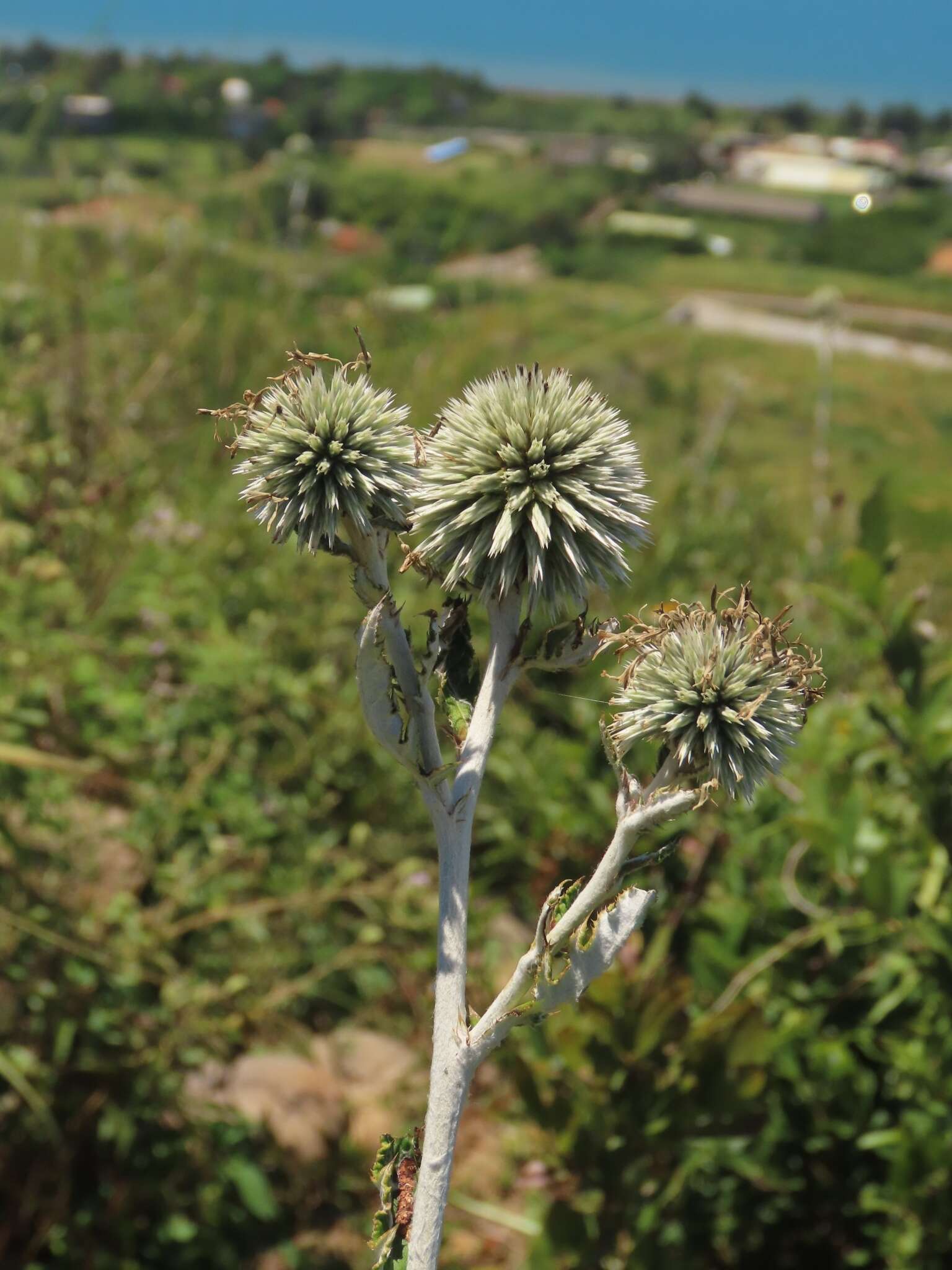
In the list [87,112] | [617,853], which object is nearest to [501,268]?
[87,112]

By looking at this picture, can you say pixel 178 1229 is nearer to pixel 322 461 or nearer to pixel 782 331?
pixel 322 461

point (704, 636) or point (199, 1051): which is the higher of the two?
point (199, 1051)

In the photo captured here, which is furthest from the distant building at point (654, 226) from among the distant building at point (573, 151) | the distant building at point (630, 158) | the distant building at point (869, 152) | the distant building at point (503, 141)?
the distant building at point (869, 152)

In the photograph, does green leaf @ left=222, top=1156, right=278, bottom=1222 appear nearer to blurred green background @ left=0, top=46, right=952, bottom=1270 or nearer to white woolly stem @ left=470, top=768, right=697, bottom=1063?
blurred green background @ left=0, top=46, right=952, bottom=1270

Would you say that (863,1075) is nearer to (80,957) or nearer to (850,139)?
(80,957)

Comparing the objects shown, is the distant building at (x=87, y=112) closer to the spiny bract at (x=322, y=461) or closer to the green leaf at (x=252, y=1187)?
the green leaf at (x=252, y=1187)

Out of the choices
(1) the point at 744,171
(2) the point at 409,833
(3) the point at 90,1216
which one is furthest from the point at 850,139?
(3) the point at 90,1216

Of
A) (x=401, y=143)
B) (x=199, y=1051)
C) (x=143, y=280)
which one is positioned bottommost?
(x=199, y=1051)

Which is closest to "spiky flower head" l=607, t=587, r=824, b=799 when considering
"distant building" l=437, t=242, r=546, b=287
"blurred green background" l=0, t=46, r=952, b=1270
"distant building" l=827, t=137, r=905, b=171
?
"blurred green background" l=0, t=46, r=952, b=1270
